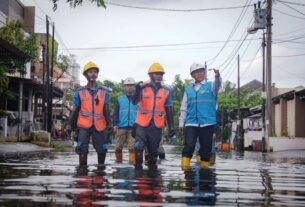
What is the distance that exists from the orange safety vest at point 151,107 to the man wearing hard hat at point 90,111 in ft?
2.16

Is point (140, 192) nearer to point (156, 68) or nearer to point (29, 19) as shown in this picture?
point (156, 68)

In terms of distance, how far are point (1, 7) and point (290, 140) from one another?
2069 centimetres

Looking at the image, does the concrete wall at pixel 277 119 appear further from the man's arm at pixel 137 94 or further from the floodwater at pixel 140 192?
the floodwater at pixel 140 192

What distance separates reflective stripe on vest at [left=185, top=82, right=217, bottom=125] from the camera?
9133mm

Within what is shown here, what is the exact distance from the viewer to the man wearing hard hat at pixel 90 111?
9.30 m

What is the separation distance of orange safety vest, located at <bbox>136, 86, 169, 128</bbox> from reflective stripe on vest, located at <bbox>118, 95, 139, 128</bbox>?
111 inches

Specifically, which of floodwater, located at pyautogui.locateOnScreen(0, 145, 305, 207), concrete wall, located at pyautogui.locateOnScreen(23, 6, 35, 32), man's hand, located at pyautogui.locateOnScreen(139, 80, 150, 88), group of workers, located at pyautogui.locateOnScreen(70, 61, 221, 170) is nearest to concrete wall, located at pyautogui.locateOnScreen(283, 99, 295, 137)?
concrete wall, located at pyautogui.locateOnScreen(23, 6, 35, 32)

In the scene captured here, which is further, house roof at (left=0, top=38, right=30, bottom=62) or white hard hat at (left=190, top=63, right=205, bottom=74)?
house roof at (left=0, top=38, right=30, bottom=62)

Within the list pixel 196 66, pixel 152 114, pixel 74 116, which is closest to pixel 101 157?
pixel 74 116

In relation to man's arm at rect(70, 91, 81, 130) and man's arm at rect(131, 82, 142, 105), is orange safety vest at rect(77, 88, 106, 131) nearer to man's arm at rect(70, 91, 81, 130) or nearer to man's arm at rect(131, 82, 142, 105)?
man's arm at rect(70, 91, 81, 130)

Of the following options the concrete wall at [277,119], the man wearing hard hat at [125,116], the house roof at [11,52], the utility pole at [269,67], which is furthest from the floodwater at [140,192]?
the concrete wall at [277,119]

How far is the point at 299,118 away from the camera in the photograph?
33125 millimetres

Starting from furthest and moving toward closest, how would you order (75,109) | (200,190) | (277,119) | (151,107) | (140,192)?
1. (277,119)
2. (75,109)
3. (151,107)
4. (200,190)
5. (140,192)

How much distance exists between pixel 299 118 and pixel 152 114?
25.7 metres
